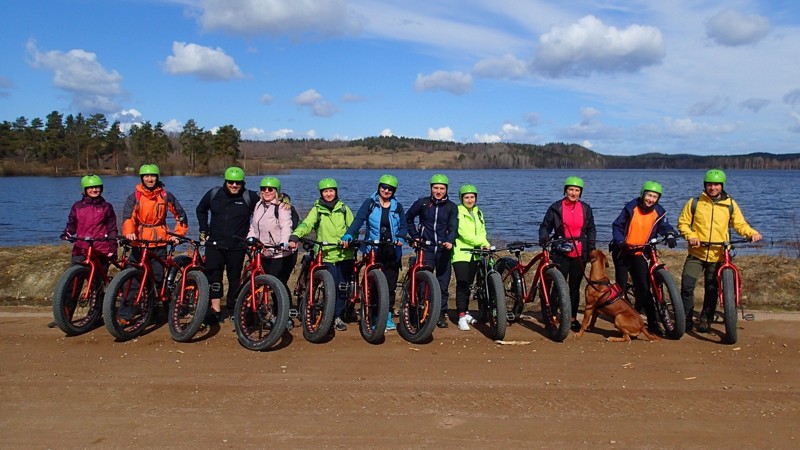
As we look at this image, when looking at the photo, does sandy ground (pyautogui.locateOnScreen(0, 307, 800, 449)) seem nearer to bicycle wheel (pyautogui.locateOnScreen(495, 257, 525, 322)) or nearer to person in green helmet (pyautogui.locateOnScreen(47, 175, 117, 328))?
bicycle wheel (pyautogui.locateOnScreen(495, 257, 525, 322))

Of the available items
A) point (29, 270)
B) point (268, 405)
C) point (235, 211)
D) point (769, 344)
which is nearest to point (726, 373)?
point (769, 344)

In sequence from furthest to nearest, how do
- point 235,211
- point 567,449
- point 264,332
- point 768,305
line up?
point 768,305 → point 235,211 → point 264,332 → point 567,449

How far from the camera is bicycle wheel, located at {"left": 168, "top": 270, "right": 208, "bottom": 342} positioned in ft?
21.1

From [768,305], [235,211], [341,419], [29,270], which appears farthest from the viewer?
[29,270]

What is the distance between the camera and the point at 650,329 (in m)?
7.12

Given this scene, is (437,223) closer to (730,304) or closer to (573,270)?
(573,270)

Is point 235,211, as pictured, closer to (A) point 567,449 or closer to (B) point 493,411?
(B) point 493,411

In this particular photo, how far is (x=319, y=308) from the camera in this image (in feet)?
22.1

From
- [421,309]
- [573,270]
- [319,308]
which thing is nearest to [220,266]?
[319,308]

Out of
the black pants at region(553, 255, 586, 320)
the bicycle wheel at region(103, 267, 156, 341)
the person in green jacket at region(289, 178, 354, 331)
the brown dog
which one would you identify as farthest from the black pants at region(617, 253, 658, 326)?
the bicycle wheel at region(103, 267, 156, 341)

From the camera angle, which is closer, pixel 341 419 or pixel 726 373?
pixel 341 419

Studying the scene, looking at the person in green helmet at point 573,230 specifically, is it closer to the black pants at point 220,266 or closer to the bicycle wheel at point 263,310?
the bicycle wheel at point 263,310

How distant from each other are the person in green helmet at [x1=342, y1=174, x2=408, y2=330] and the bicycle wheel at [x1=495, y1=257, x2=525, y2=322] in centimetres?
138

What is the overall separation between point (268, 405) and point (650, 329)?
4603 mm
